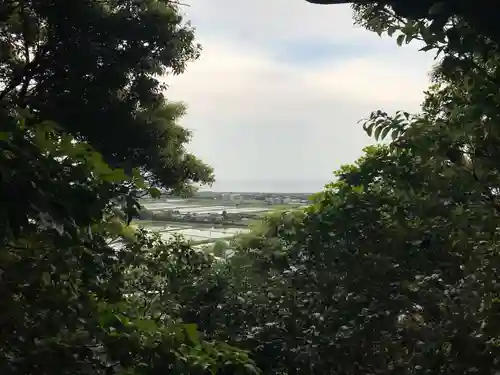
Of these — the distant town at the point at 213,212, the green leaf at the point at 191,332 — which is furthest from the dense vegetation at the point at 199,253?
the distant town at the point at 213,212

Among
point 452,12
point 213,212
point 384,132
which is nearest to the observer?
point 452,12

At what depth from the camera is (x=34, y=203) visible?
0.79m

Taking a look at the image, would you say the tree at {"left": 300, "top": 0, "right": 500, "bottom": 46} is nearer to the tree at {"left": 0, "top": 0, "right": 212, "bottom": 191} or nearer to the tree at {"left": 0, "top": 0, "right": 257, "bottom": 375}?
the tree at {"left": 0, "top": 0, "right": 257, "bottom": 375}

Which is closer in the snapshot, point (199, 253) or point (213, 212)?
point (199, 253)

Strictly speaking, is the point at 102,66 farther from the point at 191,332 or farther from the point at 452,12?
the point at 452,12

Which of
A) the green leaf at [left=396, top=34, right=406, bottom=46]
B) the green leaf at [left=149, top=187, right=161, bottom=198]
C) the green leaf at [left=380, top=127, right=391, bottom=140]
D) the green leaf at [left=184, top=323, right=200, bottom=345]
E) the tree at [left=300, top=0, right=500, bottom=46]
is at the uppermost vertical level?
the green leaf at [left=396, top=34, right=406, bottom=46]

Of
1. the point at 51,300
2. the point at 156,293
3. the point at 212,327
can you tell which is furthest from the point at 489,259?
the point at 156,293

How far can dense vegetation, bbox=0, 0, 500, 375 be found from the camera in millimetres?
921

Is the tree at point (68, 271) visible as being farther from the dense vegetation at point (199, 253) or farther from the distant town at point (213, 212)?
the distant town at point (213, 212)

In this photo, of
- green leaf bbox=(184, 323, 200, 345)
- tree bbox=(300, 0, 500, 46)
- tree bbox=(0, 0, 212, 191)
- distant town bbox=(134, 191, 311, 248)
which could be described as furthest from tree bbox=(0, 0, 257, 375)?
distant town bbox=(134, 191, 311, 248)

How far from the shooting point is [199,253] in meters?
2.76

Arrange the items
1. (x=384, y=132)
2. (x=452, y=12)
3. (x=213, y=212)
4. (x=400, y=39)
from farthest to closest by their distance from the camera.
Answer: (x=213, y=212)
(x=384, y=132)
(x=400, y=39)
(x=452, y=12)

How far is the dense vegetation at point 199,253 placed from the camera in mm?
921

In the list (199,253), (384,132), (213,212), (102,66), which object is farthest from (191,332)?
(213,212)
